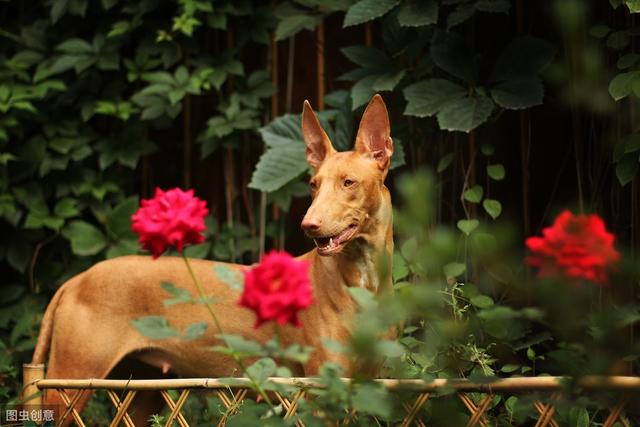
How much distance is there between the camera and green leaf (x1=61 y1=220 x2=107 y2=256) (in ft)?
13.5

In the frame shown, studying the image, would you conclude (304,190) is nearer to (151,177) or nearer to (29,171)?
(151,177)

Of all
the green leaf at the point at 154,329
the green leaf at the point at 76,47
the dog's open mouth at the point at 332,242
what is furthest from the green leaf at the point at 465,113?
the green leaf at the point at 154,329

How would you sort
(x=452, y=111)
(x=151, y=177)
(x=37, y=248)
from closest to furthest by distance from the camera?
(x=452, y=111) < (x=37, y=248) < (x=151, y=177)

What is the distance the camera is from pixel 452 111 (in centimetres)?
328

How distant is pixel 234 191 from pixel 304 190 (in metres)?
0.52

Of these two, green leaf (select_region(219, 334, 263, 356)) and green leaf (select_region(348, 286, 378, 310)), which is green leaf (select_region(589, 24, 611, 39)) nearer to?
green leaf (select_region(348, 286, 378, 310))

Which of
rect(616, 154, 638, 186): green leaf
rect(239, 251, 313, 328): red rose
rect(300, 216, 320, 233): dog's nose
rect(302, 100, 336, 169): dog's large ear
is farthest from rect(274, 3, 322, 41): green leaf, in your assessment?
rect(239, 251, 313, 328): red rose

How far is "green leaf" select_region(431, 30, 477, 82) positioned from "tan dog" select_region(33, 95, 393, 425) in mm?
750

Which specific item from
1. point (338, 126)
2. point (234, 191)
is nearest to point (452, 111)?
point (338, 126)

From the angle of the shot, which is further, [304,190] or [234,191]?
[234,191]

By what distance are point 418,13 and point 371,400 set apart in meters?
2.42

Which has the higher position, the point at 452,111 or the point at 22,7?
the point at 22,7

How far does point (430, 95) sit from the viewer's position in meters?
3.37

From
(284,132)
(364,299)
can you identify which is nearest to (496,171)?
(284,132)
